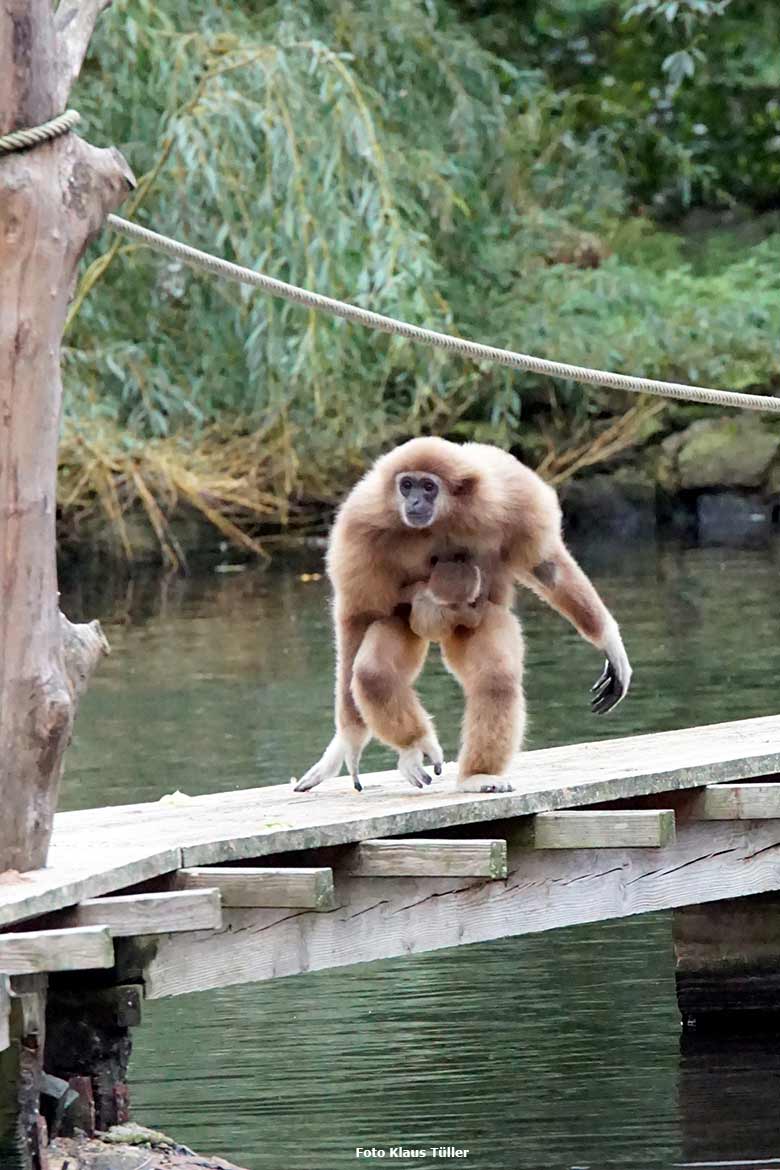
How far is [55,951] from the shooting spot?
168 inches

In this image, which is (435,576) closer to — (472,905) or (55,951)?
(472,905)

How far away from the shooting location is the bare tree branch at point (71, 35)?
191 inches

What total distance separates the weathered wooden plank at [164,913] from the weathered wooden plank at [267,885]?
31 cm

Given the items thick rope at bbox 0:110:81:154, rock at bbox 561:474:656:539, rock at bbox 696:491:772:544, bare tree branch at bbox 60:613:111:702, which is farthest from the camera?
rock at bbox 696:491:772:544

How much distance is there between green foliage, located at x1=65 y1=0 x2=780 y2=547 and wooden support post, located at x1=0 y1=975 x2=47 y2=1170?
43.9 ft

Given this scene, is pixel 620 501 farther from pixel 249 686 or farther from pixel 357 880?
pixel 357 880

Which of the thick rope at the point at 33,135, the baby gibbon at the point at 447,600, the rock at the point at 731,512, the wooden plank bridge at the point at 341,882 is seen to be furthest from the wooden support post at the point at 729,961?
the rock at the point at 731,512

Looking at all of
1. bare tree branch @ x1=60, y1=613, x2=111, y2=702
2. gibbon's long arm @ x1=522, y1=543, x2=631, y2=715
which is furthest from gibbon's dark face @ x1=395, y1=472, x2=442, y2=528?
bare tree branch @ x1=60, y1=613, x2=111, y2=702

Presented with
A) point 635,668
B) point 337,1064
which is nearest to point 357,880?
point 337,1064

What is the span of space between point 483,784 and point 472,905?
0.36 meters

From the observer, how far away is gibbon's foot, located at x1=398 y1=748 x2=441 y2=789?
5.86 metres

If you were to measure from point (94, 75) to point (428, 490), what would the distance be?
15.0 meters

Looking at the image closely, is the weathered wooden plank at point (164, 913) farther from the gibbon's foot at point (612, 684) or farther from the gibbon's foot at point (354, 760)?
the gibbon's foot at point (612, 684)

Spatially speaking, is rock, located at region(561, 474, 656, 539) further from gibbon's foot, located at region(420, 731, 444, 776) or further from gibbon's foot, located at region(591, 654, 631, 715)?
gibbon's foot, located at region(420, 731, 444, 776)
